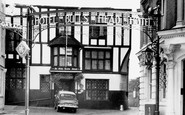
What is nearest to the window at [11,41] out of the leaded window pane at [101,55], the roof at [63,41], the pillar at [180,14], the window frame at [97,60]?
the roof at [63,41]

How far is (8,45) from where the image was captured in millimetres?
39219

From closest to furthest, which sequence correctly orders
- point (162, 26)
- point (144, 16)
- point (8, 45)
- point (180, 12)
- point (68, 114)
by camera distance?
point (180, 12) → point (144, 16) → point (162, 26) → point (68, 114) → point (8, 45)

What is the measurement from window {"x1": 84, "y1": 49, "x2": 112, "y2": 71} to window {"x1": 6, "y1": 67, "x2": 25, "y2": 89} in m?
5.86

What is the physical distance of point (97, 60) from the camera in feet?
133

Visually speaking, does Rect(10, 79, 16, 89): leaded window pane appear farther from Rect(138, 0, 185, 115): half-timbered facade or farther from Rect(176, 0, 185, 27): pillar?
Rect(176, 0, 185, 27): pillar

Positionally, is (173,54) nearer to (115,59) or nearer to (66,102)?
(66,102)

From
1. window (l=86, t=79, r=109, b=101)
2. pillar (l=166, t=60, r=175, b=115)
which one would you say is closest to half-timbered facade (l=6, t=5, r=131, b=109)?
window (l=86, t=79, r=109, b=101)

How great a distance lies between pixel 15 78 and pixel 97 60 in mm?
7631

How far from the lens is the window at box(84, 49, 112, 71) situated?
4047 cm

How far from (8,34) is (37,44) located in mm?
2711

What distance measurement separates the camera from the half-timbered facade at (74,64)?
3922 centimetres

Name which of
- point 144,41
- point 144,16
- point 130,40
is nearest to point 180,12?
point 144,16

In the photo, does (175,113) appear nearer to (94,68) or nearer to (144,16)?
(144,16)

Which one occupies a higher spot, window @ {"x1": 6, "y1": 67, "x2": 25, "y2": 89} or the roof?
the roof
